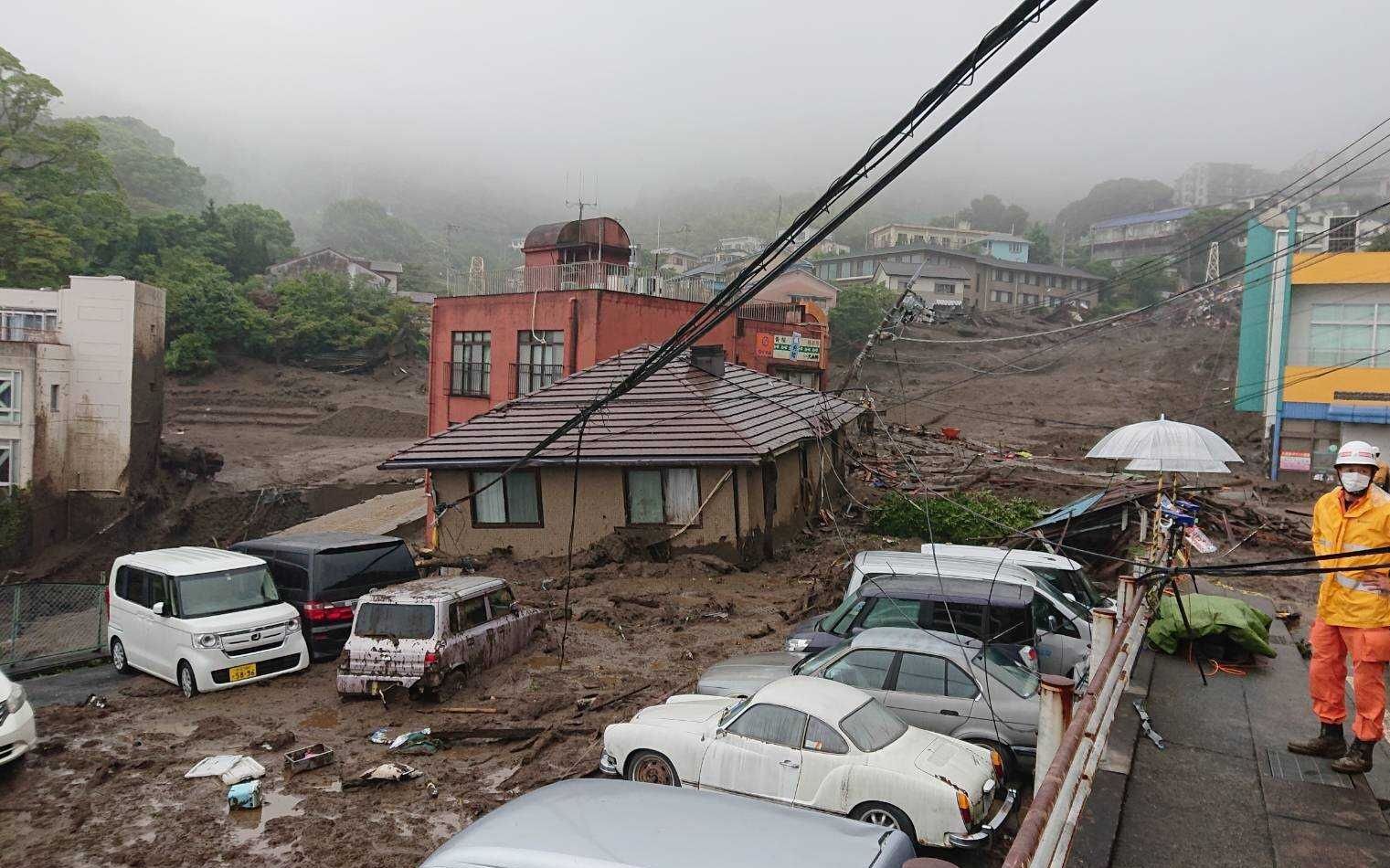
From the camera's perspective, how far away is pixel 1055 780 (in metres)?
3.92

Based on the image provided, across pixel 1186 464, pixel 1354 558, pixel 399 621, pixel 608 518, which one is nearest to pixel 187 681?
pixel 399 621

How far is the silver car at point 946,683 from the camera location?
27.9 ft

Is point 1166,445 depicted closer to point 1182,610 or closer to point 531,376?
point 1182,610

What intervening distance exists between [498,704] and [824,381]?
122 feet

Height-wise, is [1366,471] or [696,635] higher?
[1366,471]

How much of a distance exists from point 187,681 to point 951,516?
17168 mm

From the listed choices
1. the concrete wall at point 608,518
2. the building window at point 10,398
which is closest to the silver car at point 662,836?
the concrete wall at point 608,518

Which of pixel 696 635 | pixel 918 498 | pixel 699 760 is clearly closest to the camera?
pixel 699 760

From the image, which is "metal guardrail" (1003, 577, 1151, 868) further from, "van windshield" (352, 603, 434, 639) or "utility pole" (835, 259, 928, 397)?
"utility pole" (835, 259, 928, 397)

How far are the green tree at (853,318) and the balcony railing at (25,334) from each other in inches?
1948

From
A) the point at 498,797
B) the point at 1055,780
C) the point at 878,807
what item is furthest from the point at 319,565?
the point at 1055,780

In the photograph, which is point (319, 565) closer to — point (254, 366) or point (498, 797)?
point (498, 797)

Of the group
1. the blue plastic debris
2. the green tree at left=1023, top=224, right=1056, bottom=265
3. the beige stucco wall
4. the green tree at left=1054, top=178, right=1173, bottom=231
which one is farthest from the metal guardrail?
the green tree at left=1054, top=178, right=1173, bottom=231

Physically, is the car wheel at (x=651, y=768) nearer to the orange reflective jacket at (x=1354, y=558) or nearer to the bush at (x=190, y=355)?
the orange reflective jacket at (x=1354, y=558)
